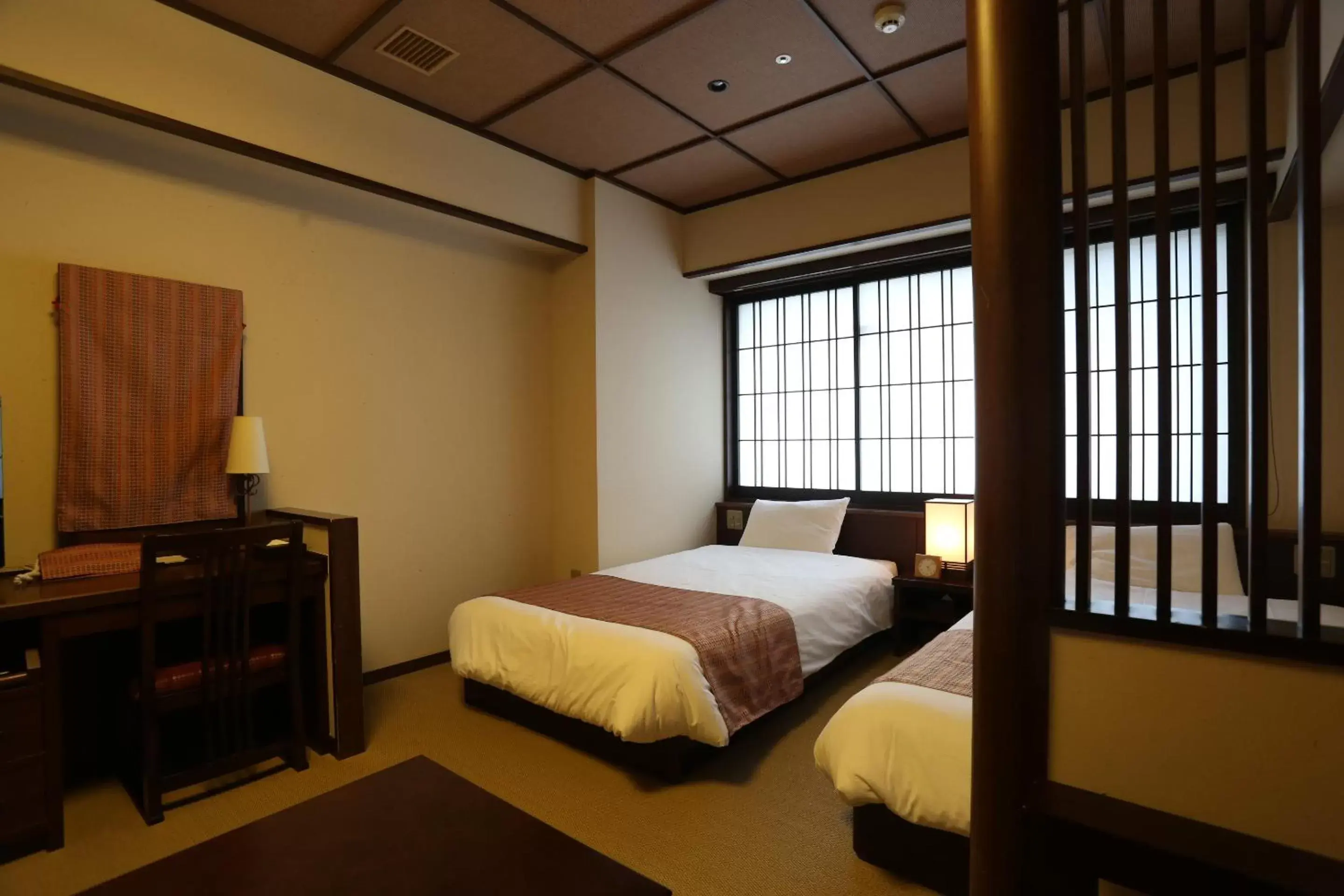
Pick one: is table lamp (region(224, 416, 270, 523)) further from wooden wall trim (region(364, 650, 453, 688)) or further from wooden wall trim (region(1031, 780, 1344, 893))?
wooden wall trim (region(1031, 780, 1344, 893))

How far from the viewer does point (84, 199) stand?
103 inches

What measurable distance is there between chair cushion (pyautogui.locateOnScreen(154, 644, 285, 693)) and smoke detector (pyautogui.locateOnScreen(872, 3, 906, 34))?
11.0 ft

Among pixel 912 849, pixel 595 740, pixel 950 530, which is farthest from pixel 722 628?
pixel 950 530

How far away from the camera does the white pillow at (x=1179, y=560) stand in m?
2.87

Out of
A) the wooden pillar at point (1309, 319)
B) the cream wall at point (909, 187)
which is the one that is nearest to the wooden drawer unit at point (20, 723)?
the wooden pillar at point (1309, 319)

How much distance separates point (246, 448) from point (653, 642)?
6.22ft

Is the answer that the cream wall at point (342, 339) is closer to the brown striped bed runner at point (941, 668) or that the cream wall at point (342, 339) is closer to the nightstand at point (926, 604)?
the nightstand at point (926, 604)

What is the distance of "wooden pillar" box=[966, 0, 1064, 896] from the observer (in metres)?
1.08

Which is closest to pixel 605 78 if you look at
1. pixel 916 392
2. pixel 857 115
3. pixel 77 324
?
pixel 857 115

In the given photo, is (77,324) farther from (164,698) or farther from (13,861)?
(13,861)

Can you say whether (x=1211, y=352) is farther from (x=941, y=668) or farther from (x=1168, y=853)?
(x=941, y=668)

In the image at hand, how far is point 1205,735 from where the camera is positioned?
999mm

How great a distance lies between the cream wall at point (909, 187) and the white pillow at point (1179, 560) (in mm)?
1559

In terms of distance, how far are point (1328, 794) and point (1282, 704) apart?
5.0 inches
